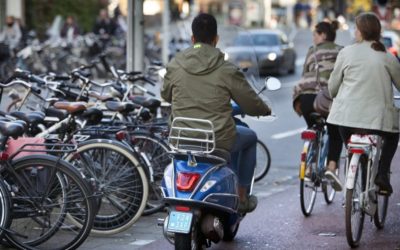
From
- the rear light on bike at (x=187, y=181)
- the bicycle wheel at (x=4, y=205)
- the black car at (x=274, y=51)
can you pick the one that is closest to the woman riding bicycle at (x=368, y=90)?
the rear light on bike at (x=187, y=181)

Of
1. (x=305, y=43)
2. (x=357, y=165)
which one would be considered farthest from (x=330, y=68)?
(x=305, y=43)

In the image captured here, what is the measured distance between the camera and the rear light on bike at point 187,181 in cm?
692

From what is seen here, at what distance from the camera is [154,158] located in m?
9.45

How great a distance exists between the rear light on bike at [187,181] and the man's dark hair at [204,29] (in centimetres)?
97

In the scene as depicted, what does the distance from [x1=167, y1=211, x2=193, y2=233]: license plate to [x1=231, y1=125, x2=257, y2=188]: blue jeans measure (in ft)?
2.80

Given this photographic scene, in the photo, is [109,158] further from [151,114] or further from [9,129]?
[151,114]

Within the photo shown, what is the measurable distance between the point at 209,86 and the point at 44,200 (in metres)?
1.45

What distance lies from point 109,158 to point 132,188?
30 centimetres

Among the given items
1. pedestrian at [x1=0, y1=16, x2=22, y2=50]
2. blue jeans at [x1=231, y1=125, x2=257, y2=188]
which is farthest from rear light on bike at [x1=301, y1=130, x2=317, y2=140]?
pedestrian at [x1=0, y1=16, x2=22, y2=50]

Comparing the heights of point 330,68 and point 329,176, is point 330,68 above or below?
above

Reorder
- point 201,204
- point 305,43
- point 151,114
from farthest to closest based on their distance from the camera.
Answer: point 305,43
point 151,114
point 201,204

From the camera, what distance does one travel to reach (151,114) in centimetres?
1062

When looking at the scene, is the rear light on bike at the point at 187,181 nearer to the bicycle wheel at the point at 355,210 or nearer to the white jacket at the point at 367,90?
the bicycle wheel at the point at 355,210

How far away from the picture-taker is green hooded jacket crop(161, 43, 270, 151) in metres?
7.17
